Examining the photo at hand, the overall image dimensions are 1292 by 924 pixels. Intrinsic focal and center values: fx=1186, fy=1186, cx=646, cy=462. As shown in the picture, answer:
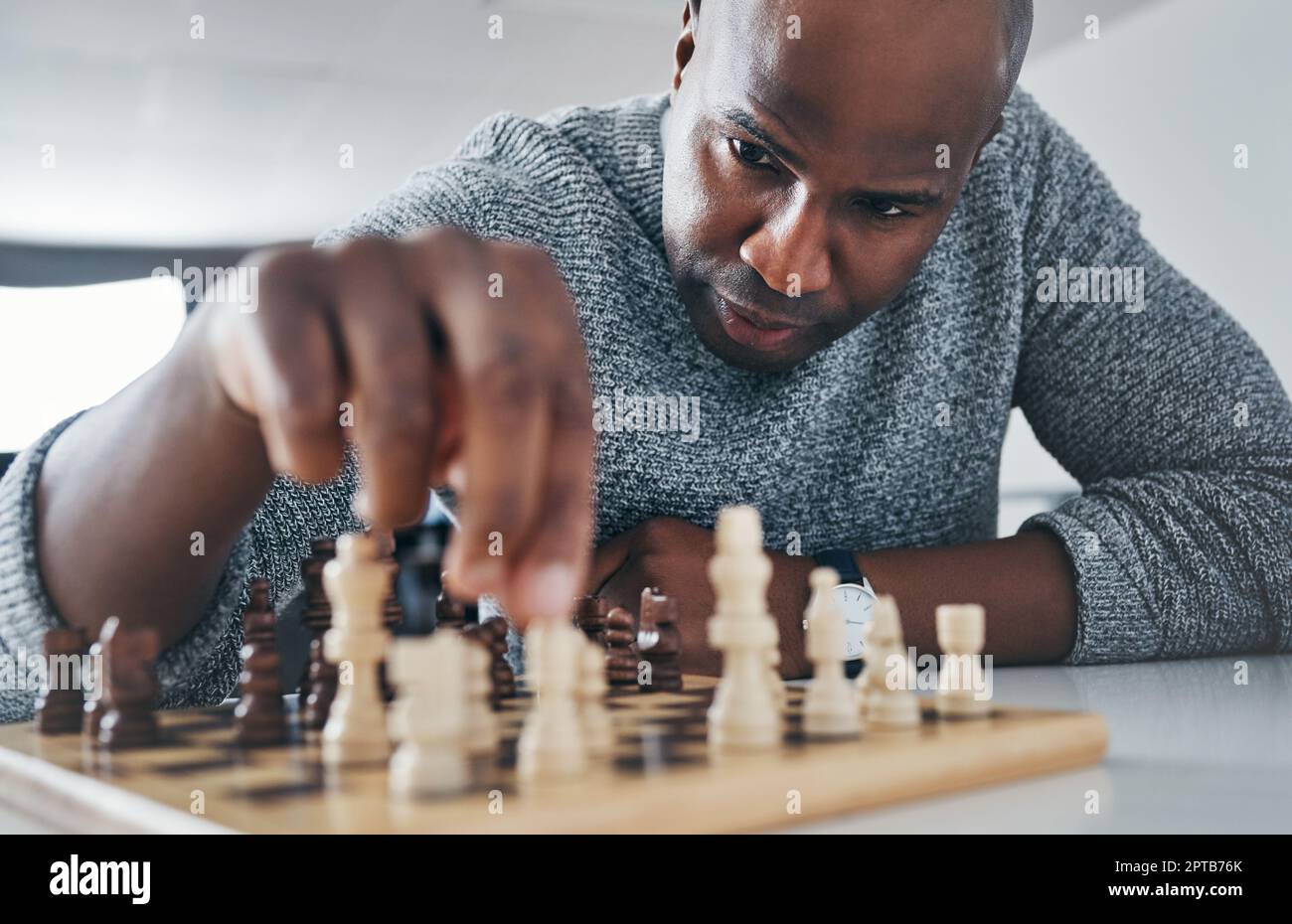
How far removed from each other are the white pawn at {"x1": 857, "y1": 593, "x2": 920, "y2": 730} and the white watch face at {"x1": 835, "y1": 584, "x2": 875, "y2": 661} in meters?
0.41

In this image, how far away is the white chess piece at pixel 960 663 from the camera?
0.89 metres

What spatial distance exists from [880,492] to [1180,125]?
3.51m

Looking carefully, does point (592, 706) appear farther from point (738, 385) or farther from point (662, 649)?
point (738, 385)

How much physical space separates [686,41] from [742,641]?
3.02 ft

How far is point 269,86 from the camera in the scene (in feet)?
18.0

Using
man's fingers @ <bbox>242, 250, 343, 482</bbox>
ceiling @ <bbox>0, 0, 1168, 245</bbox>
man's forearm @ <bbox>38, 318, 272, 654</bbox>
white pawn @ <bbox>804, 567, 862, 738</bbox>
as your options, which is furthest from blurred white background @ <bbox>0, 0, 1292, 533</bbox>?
man's fingers @ <bbox>242, 250, 343, 482</bbox>

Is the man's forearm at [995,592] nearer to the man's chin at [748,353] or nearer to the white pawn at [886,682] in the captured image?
the man's chin at [748,353]

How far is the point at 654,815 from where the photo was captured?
2.03 ft

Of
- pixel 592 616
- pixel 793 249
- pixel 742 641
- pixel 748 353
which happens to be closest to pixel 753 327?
pixel 748 353

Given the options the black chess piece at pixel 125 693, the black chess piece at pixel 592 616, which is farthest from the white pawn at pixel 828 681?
the black chess piece at pixel 125 693

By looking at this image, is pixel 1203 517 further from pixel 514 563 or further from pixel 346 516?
pixel 514 563

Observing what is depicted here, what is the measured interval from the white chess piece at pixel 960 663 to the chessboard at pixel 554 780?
2 centimetres

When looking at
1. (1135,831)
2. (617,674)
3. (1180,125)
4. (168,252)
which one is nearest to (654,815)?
(1135,831)

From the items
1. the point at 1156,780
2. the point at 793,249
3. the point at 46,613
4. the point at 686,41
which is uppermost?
the point at 686,41
